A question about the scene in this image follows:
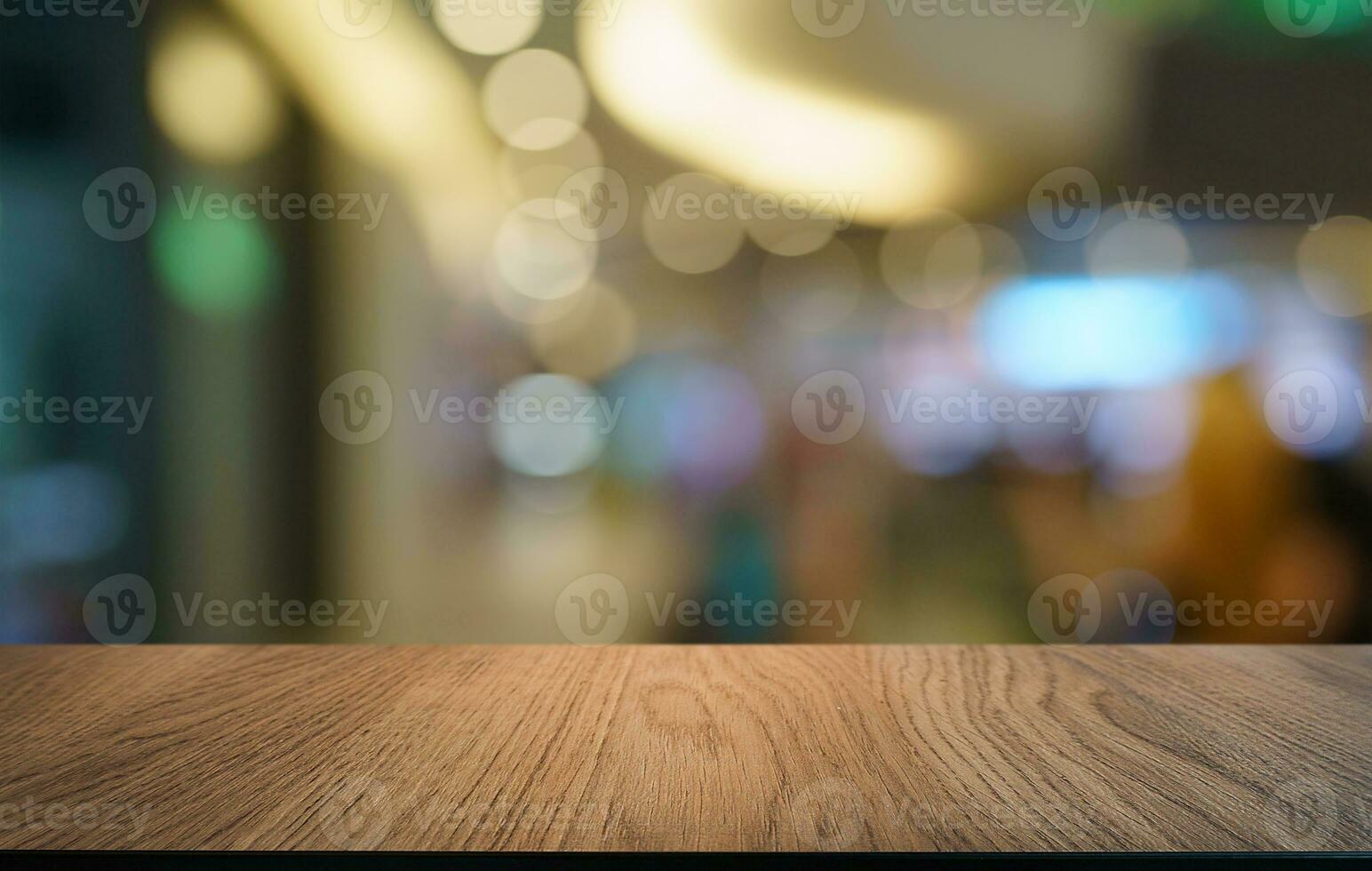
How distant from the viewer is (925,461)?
106 cm

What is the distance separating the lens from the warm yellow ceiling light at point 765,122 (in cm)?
104

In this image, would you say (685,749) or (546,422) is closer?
(685,749)

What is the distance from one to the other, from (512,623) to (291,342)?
0.43 meters

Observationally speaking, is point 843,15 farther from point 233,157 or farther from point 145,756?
point 145,756

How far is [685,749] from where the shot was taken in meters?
0.49

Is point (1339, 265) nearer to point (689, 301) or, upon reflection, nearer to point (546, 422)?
point (689, 301)

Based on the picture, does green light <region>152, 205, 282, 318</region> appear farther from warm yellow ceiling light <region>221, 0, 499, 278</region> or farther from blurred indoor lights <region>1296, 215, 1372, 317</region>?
blurred indoor lights <region>1296, 215, 1372, 317</region>

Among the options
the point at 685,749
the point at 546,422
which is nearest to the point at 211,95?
the point at 546,422

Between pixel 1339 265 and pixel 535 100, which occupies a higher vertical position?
pixel 535 100

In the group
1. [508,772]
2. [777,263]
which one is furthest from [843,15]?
[508,772]

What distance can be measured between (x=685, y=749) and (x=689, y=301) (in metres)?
0.65

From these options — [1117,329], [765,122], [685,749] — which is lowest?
[685,749]

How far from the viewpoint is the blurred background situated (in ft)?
3.44

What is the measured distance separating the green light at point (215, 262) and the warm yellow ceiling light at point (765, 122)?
1.47 feet
